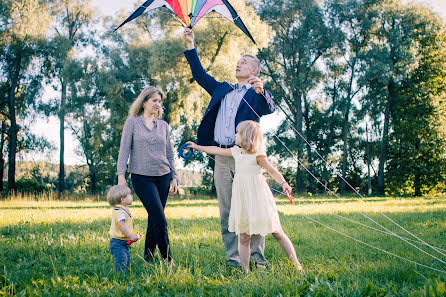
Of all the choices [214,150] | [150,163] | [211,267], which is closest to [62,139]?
[150,163]

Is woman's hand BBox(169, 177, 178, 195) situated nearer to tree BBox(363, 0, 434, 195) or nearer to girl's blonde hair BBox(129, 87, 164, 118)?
girl's blonde hair BBox(129, 87, 164, 118)

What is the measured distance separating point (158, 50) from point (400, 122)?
667 inches

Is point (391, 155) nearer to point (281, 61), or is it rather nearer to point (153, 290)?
point (281, 61)

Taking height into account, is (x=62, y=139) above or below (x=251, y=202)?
above

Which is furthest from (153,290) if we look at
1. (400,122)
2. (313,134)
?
(313,134)

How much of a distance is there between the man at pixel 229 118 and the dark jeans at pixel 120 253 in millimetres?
1036

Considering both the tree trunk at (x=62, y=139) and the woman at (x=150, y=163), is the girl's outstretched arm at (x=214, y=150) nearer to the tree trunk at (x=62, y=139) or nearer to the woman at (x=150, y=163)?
the woman at (x=150, y=163)

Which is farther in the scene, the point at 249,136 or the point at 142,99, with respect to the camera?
the point at 142,99

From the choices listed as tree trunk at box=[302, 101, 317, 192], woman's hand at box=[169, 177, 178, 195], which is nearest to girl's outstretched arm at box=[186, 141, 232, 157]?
woman's hand at box=[169, 177, 178, 195]

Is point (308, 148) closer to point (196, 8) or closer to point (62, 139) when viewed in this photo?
point (62, 139)

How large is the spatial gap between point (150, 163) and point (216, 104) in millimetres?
987

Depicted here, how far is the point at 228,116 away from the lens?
3900mm

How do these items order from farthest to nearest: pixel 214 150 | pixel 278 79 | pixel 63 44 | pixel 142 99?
pixel 278 79 < pixel 63 44 < pixel 142 99 < pixel 214 150

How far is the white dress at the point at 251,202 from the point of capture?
10.8 ft
